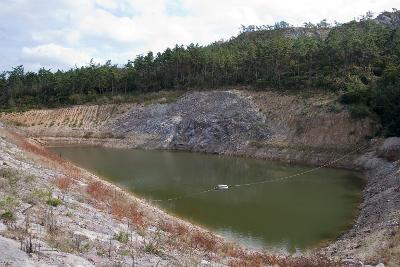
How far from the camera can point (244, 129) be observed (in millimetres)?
71500

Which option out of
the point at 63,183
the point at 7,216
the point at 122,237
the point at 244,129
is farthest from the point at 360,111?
the point at 7,216

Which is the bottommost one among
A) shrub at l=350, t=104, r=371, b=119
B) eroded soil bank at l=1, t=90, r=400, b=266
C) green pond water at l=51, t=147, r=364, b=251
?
green pond water at l=51, t=147, r=364, b=251

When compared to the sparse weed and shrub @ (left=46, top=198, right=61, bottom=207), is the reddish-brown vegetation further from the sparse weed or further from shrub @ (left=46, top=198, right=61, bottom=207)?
the sparse weed

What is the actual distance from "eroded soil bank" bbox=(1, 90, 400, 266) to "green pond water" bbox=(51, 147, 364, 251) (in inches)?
107

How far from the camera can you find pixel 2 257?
974 cm

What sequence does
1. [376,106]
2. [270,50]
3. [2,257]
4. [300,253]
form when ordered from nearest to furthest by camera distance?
[2,257] < [300,253] < [376,106] < [270,50]

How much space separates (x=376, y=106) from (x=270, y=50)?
29.4 metres

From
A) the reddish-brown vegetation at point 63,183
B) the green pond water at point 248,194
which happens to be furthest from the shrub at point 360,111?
the reddish-brown vegetation at point 63,183

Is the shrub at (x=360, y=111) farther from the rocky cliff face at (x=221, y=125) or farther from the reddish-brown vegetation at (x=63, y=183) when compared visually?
the reddish-brown vegetation at (x=63, y=183)

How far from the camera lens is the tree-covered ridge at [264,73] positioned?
206 feet

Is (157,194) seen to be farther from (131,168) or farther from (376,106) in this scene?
(376,106)

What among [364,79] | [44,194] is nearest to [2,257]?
[44,194]

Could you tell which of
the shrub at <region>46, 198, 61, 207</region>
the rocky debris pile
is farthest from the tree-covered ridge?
the shrub at <region>46, 198, 61, 207</region>

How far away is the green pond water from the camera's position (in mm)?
28891
